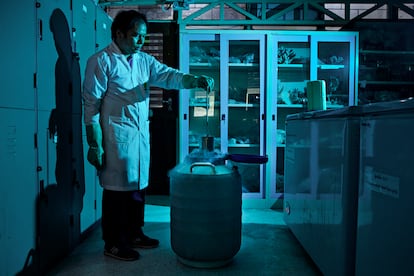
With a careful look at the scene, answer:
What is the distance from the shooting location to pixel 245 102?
3.65 m

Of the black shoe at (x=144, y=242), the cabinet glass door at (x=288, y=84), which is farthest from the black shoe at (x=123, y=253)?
the cabinet glass door at (x=288, y=84)

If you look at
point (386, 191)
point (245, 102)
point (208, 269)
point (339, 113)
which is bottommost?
point (208, 269)

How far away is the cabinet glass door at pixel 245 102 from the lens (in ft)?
11.3

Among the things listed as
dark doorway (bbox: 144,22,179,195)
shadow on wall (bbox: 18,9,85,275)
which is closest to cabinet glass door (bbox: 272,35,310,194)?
dark doorway (bbox: 144,22,179,195)

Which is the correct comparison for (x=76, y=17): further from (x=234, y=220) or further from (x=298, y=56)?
(x=298, y=56)

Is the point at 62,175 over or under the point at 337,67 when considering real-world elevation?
under

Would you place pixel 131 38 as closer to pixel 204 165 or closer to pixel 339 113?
pixel 204 165

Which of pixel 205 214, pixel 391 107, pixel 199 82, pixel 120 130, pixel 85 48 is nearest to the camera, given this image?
pixel 391 107

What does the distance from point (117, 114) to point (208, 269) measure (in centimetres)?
106

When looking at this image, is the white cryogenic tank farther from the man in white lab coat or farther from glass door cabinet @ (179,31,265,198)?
glass door cabinet @ (179,31,265,198)

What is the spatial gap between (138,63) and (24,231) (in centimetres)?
120

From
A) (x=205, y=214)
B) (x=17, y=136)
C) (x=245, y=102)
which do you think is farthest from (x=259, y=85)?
(x=17, y=136)

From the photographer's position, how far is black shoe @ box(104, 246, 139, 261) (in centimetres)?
212

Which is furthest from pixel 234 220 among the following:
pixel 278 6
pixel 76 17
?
pixel 278 6
